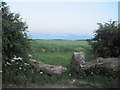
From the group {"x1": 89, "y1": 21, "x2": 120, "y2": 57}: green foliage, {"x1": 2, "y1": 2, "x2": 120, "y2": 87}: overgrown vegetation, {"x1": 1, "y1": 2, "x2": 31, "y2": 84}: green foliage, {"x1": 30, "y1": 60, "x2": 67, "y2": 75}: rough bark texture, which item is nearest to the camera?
{"x1": 2, "y1": 2, "x2": 120, "y2": 87}: overgrown vegetation

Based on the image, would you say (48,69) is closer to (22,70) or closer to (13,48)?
(22,70)

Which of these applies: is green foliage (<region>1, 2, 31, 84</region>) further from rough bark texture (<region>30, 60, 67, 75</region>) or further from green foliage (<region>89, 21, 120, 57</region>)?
green foliage (<region>89, 21, 120, 57</region>)

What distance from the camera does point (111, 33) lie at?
19.2ft

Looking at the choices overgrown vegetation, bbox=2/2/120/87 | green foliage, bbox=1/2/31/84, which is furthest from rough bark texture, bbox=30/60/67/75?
green foliage, bbox=1/2/31/84

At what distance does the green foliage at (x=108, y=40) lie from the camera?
5.80 metres

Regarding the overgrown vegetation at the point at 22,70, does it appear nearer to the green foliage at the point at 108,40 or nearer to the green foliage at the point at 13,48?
the green foliage at the point at 13,48

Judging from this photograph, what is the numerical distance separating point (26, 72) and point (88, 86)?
1.64 m

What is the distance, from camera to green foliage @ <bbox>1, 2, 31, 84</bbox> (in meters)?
3.84

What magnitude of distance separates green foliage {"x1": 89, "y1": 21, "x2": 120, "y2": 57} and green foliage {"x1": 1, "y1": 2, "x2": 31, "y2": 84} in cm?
295

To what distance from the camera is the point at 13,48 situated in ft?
13.7

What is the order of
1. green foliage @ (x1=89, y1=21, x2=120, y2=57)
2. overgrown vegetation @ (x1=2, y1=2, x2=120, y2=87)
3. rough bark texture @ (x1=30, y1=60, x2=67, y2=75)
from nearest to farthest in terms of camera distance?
overgrown vegetation @ (x1=2, y1=2, x2=120, y2=87), rough bark texture @ (x1=30, y1=60, x2=67, y2=75), green foliage @ (x1=89, y1=21, x2=120, y2=57)

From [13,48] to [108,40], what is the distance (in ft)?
11.5

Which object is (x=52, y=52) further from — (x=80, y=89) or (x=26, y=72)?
(x=80, y=89)

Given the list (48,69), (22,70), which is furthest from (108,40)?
(22,70)
